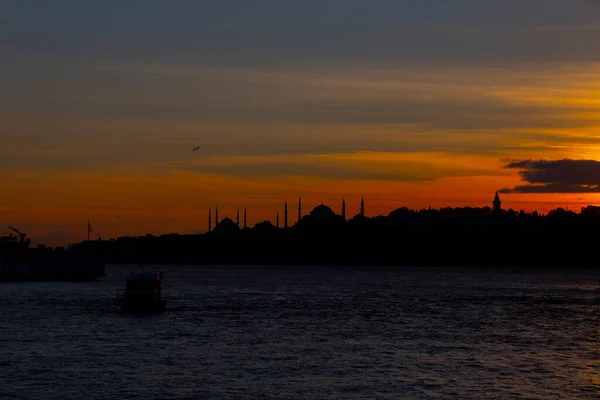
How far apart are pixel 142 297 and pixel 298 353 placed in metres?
33.8

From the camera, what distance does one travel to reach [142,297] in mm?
89625

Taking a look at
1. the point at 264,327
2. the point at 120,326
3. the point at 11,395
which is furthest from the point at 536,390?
the point at 120,326

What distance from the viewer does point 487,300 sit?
123625 mm

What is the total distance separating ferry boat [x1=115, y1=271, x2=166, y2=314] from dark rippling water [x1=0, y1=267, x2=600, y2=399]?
1.75 metres

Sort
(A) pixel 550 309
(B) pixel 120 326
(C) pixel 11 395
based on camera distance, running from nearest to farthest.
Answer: (C) pixel 11 395 < (B) pixel 120 326 < (A) pixel 550 309

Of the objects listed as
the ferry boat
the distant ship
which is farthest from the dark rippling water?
the distant ship

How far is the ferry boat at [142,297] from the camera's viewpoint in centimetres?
8950

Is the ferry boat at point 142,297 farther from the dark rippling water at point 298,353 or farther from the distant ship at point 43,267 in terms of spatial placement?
the distant ship at point 43,267

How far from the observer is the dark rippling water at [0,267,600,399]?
149 feet

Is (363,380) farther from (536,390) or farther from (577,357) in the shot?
(577,357)

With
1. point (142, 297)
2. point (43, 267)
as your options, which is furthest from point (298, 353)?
point (43, 267)

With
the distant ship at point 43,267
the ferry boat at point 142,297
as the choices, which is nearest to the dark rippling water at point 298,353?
the ferry boat at point 142,297

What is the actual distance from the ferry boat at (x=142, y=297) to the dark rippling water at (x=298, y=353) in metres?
1.75

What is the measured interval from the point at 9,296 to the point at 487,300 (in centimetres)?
5711
